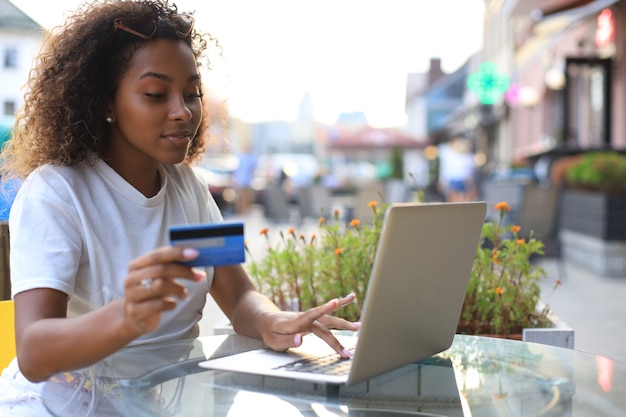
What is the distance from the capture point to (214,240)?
1160mm

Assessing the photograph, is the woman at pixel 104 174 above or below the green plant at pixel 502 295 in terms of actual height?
above

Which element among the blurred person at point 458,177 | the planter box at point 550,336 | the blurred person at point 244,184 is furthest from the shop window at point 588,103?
the planter box at point 550,336

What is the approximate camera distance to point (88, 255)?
1.68 m

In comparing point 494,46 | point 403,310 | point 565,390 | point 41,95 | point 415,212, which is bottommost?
point 565,390

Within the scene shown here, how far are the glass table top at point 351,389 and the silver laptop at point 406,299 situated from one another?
1.3 inches

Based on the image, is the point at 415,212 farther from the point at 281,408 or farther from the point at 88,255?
the point at 88,255

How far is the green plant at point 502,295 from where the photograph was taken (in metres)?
2.95

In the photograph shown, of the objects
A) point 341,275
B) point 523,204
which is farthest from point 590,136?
point 341,275

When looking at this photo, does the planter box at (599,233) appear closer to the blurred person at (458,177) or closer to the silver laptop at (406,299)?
the blurred person at (458,177)

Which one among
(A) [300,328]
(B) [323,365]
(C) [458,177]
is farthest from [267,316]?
(C) [458,177]

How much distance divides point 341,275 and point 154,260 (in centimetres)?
202

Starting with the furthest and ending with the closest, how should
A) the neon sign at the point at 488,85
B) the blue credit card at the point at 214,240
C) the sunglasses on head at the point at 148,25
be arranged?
1. the neon sign at the point at 488,85
2. the sunglasses on head at the point at 148,25
3. the blue credit card at the point at 214,240

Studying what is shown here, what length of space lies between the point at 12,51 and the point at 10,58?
1.49ft

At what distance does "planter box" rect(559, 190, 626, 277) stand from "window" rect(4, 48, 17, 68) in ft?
17.8
